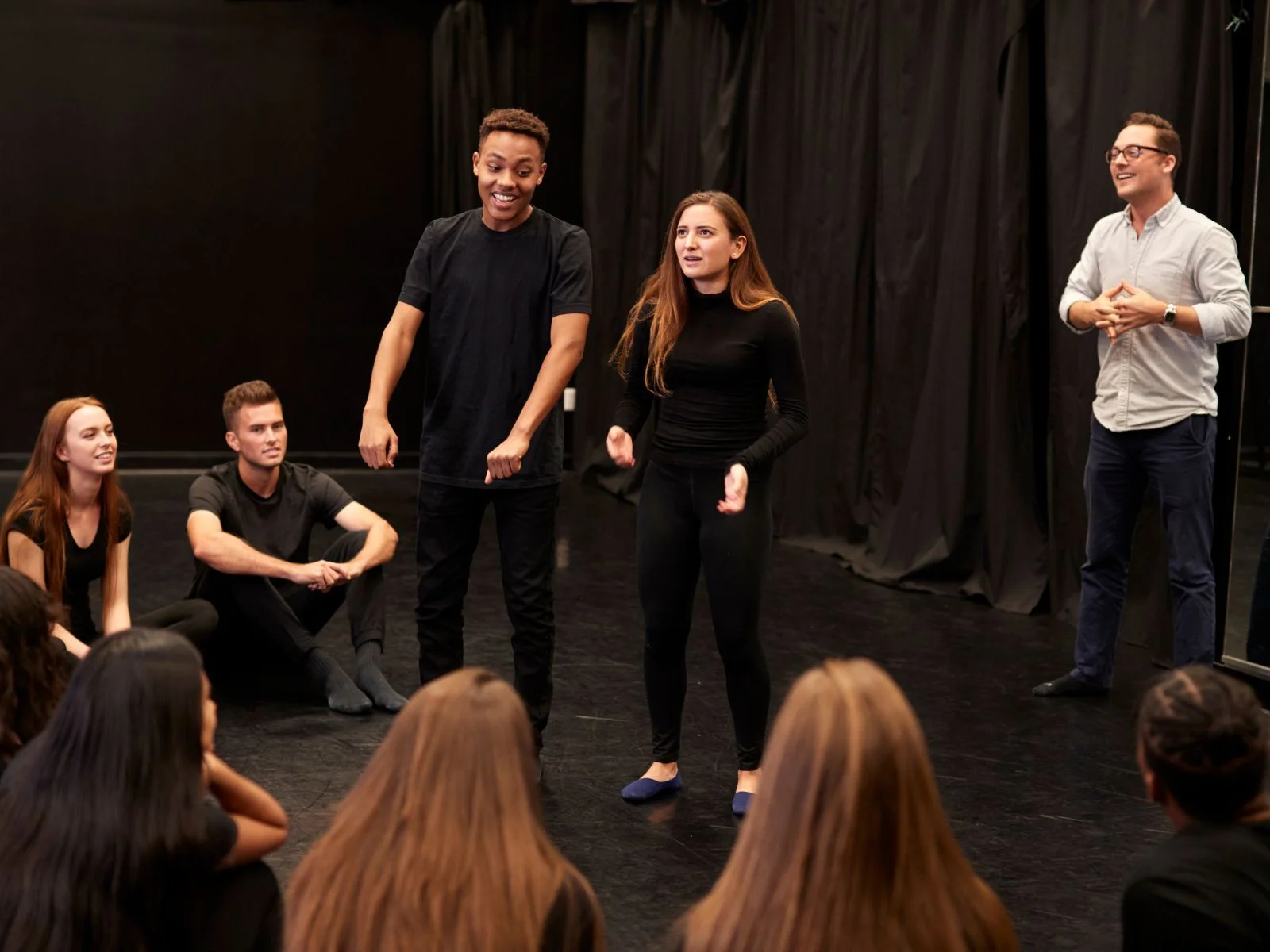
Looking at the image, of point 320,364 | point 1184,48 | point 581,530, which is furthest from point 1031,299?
point 320,364

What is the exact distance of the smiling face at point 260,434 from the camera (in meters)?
3.86

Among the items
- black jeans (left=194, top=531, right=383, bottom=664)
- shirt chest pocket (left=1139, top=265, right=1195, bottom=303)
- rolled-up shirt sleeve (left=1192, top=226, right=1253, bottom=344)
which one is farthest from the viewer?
black jeans (left=194, top=531, right=383, bottom=664)

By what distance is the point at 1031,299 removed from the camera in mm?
4914

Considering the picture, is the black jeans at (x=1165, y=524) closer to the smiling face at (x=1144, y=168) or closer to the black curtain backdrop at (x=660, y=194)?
the black curtain backdrop at (x=660, y=194)

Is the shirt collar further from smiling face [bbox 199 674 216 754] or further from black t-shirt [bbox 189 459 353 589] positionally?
smiling face [bbox 199 674 216 754]

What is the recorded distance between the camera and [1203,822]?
154 cm

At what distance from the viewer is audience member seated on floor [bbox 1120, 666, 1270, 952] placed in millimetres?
1467

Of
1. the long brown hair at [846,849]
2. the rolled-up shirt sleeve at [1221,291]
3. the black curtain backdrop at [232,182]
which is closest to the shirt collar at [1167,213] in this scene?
the rolled-up shirt sleeve at [1221,291]

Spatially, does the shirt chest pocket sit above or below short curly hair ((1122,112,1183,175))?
below

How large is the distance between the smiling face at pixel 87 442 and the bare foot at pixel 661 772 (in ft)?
4.91

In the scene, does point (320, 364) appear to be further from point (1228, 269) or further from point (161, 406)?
point (1228, 269)

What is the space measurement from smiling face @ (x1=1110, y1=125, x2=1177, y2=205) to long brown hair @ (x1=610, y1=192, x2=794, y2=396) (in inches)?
50.5

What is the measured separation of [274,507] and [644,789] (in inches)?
55.8

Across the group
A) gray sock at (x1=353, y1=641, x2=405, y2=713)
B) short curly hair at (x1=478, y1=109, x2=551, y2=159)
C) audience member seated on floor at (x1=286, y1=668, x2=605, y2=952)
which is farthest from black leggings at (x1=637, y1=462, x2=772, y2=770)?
audience member seated on floor at (x1=286, y1=668, x2=605, y2=952)
